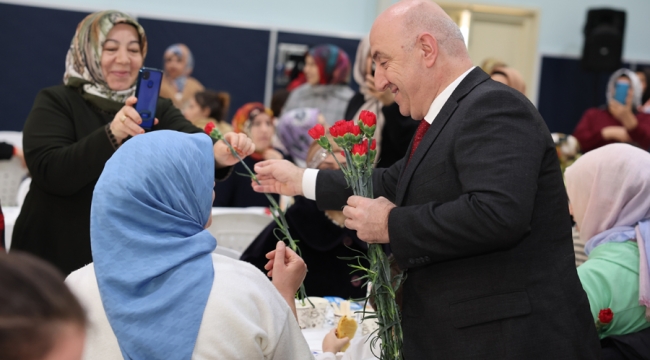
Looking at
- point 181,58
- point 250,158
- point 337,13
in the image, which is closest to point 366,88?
point 250,158

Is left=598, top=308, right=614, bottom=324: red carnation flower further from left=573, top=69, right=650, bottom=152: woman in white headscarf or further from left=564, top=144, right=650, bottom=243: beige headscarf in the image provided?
left=573, top=69, right=650, bottom=152: woman in white headscarf

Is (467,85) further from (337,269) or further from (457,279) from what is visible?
(337,269)

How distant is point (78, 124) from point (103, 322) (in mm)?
1180

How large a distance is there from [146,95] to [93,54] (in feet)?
1.06

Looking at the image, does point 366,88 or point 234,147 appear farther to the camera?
point 366,88

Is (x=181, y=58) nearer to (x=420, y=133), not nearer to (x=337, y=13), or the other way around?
(x=337, y=13)

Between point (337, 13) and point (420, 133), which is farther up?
point (337, 13)

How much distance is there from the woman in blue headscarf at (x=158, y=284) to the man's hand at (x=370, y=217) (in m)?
0.30

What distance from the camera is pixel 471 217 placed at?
152 centimetres

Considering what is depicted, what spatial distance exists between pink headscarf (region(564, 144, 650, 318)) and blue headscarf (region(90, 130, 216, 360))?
1.47m

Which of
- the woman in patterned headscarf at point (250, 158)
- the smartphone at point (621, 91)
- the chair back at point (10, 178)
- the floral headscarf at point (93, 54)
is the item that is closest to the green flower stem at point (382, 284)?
the floral headscarf at point (93, 54)

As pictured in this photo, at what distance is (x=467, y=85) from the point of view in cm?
173

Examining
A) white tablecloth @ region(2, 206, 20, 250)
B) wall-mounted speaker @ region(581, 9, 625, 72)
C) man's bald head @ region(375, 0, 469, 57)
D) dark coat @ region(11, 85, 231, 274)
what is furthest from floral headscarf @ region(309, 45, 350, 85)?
wall-mounted speaker @ region(581, 9, 625, 72)

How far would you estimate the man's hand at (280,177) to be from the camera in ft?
7.22
